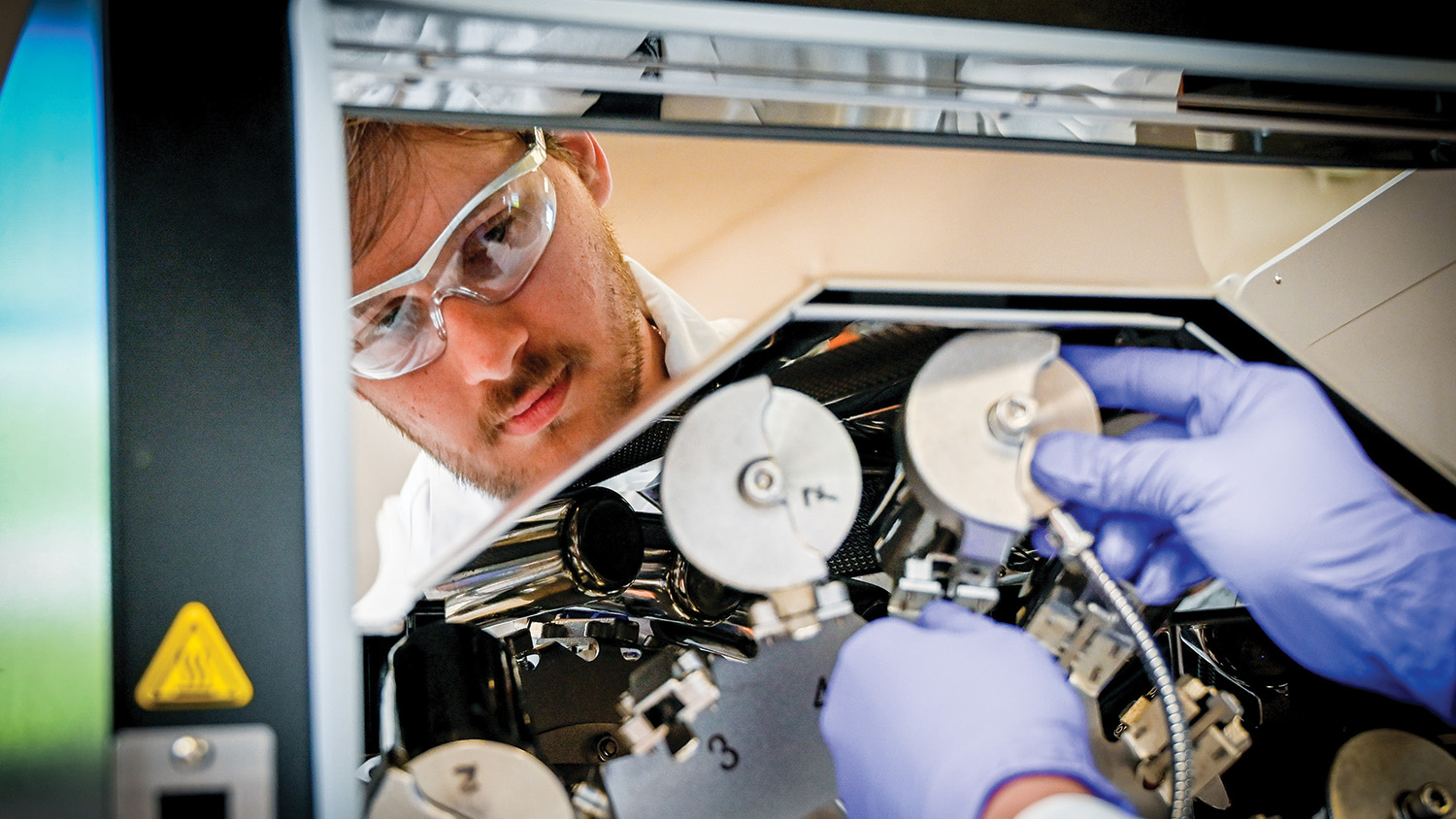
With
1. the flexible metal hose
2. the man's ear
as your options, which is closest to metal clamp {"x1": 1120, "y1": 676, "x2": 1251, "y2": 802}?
the flexible metal hose

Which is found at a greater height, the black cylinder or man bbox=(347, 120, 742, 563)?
man bbox=(347, 120, 742, 563)

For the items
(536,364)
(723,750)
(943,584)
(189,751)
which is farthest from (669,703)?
(536,364)

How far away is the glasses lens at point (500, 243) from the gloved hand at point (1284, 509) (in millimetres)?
712

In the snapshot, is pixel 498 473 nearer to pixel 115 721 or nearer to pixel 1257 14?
pixel 115 721

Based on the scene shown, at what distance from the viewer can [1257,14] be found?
80 cm

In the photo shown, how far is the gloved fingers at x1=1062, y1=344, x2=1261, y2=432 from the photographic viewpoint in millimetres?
924

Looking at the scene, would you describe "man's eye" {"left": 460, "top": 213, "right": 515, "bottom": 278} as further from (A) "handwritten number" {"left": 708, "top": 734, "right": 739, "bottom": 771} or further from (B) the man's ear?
(A) "handwritten number" {"left": 708, "top": 734, "right": 739, "bottom": 771}

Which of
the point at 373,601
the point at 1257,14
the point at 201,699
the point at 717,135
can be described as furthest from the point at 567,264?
the point at 1257,14

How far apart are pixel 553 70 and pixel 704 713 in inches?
26.4

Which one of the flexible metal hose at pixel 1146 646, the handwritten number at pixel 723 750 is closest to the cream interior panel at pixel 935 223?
the flexible metal hose at pixel 1146 646

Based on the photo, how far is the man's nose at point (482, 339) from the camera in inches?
45.5

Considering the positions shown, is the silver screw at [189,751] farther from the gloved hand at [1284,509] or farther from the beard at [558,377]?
the gloved hand at [1284,509]

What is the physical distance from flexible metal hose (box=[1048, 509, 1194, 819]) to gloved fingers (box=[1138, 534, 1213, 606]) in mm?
67

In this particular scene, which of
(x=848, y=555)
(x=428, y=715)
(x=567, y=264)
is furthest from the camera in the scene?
(x=567, y=264)
